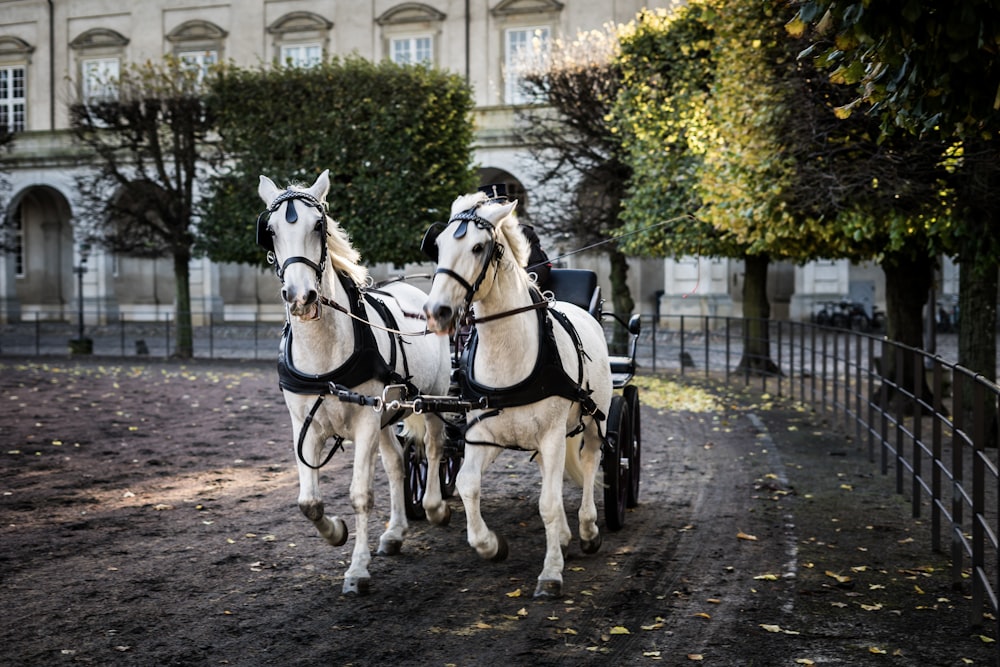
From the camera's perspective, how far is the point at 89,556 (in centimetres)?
741

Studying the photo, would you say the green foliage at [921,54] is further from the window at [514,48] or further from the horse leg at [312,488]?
the window at [514,48]

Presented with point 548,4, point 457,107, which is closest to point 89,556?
point 457,107

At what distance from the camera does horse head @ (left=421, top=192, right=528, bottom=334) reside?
18.9 ft

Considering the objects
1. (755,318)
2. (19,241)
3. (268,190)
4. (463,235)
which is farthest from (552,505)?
(19,241)

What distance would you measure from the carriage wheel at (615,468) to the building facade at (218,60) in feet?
93.3

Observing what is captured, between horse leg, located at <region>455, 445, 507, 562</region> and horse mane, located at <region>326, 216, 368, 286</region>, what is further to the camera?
horse mane, located at <region>326, 216, 368, 286</region>

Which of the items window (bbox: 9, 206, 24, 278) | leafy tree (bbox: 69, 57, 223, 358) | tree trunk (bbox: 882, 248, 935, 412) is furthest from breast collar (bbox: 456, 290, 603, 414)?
window (bbox: 9, 206, 24, 278)

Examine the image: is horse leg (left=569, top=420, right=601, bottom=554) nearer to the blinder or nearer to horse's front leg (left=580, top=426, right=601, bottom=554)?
horse's front leg (left=580, top=426, right=601, bottom=554)

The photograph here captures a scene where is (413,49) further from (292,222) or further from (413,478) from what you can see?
(292,222)

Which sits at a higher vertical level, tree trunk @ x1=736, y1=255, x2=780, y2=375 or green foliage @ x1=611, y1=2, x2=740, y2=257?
green foliage @ x1=611, y1=2, x2=740, y2=257

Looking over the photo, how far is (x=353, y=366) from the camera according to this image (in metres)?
6.53

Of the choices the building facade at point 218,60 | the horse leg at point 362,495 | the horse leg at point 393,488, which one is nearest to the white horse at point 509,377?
the horse leg at point 362,495

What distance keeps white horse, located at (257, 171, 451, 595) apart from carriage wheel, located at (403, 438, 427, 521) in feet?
2.95

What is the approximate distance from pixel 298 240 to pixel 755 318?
663 inches
